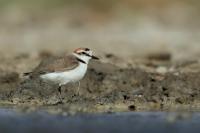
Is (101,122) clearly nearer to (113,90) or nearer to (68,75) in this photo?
(68,75)

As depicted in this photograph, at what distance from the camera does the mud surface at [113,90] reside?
13.4m

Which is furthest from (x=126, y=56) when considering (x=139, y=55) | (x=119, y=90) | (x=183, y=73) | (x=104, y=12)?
(x=104, y=12)

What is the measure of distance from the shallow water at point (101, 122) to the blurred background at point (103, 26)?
23.4 ft

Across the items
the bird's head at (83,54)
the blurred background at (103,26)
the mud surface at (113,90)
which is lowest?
the mud surface at (113,90)

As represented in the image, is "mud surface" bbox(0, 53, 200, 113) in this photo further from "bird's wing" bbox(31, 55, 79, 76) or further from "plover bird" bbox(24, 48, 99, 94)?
"bird's wing" bbox(31, 55, 79, 76)

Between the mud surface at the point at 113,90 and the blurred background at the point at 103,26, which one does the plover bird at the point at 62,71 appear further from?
the blurred background at the point at 103,26

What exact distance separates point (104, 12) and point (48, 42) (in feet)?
22.7

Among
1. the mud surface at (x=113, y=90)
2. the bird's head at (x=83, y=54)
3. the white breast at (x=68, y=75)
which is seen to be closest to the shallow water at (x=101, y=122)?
the mud surface at (x=113, y=90)

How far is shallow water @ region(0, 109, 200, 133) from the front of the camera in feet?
36.9

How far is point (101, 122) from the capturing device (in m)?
11.8

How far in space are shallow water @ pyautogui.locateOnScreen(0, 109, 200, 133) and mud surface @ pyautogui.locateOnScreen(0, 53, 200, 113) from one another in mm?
459

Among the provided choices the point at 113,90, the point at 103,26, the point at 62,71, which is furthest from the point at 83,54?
the point at 103,26

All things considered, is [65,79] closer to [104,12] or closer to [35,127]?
[35,127]

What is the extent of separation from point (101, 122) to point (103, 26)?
1724 centimetres
